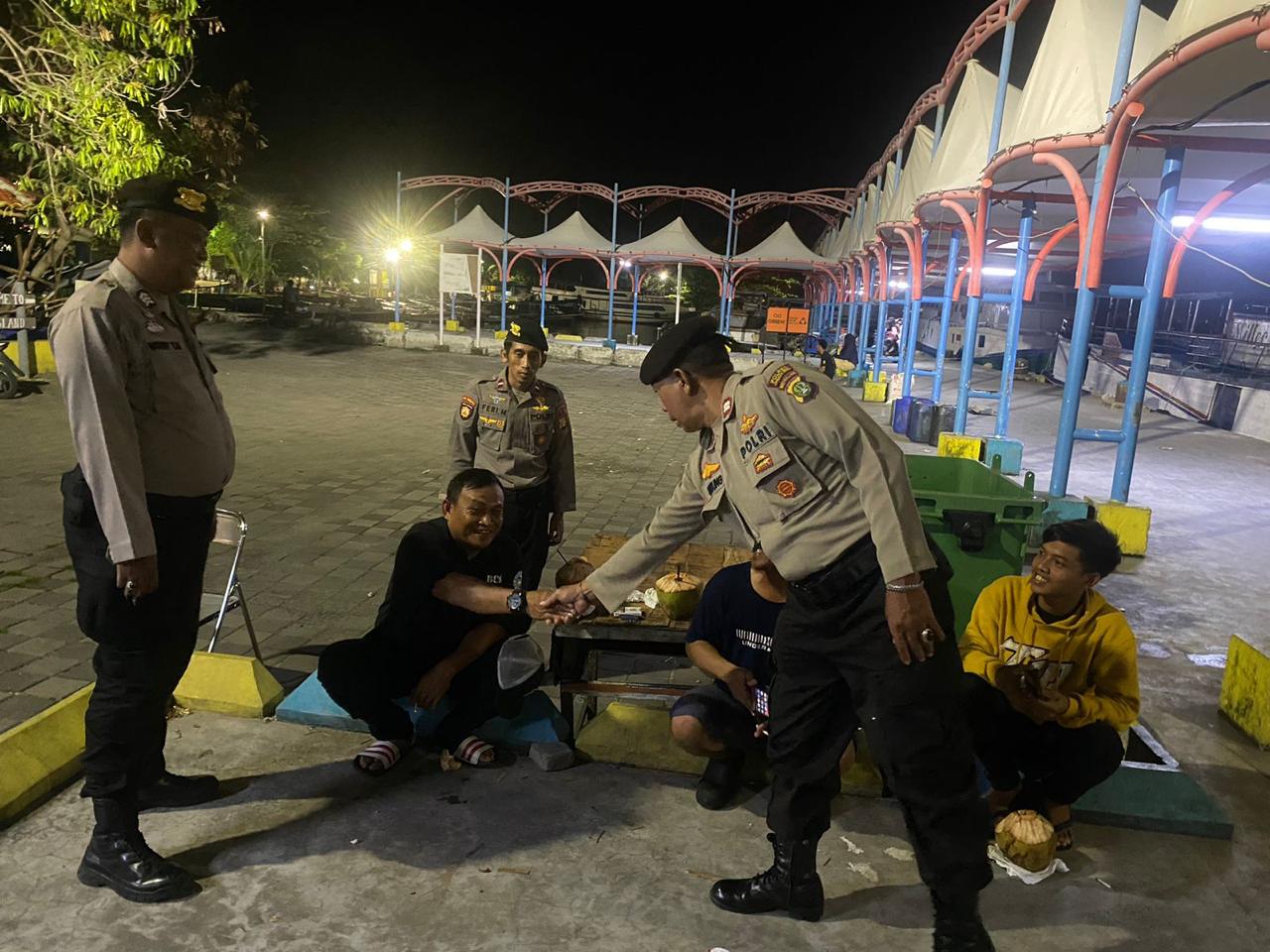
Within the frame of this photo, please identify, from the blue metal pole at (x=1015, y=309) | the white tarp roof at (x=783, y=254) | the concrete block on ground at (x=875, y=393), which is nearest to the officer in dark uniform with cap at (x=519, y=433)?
the blue metal pole at (x=1015, y=309)

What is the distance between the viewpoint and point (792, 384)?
2404 millimetres

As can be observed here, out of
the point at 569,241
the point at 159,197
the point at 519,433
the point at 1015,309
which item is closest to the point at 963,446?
the point at 1015,309

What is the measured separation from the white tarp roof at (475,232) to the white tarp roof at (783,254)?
A: 7.57m

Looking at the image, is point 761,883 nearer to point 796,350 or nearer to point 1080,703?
point 1080,703

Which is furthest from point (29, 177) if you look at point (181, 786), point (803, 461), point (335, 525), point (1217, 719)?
point (1217, 719)

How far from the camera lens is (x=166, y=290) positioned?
270 centimetres

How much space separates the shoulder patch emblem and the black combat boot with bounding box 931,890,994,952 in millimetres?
1431

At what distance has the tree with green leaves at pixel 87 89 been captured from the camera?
10.1 meters

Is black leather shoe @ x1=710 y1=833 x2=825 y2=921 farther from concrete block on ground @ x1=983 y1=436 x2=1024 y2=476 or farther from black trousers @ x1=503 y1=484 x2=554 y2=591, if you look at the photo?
concrete block on ground @ x1=983 y1=436 x2=1024 y2=476

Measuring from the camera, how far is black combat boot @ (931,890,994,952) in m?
2.40

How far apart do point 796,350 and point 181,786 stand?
969 inches

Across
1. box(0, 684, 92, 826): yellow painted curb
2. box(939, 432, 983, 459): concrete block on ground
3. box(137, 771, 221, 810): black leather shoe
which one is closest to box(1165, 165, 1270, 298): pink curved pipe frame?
box(939, 432, 983, 459): concrete block on ground

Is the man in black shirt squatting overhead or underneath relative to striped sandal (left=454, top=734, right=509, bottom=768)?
overhead

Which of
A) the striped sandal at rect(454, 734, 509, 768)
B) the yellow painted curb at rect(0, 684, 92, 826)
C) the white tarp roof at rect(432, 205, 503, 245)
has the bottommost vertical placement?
the striped sandal at rect(454, 734, 509, 768)
